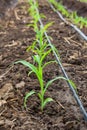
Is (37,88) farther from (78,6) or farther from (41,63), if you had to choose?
(78,6)

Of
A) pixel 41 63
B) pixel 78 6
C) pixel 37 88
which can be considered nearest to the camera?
pixel 37 88

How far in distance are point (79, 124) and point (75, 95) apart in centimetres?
52

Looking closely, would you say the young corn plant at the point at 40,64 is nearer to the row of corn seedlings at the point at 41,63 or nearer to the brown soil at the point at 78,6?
the row of corn seedlings at the point at 41,63

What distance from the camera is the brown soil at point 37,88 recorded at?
2.80m

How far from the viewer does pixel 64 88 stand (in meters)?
3.64

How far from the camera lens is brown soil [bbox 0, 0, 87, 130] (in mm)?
2799

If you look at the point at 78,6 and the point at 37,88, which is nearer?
the point at 37,88

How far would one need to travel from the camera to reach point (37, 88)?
138 inches

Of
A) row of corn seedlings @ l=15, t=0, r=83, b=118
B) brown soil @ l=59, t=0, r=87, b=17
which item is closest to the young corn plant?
row of corn seedlings @ l=15, t=0, r=83, b=118

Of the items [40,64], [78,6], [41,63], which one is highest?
[40,64]

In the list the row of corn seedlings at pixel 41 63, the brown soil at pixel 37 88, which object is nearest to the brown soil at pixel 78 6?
the brown soil at pixel 37 88

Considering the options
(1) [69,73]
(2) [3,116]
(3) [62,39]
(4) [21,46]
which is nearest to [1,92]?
(2) [3,116]

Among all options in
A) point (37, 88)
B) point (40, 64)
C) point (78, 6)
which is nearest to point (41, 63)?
point (37, 88)

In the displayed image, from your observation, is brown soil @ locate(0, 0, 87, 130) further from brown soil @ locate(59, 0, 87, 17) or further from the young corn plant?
brown soil @ locate(59, 0, 87, 17)
